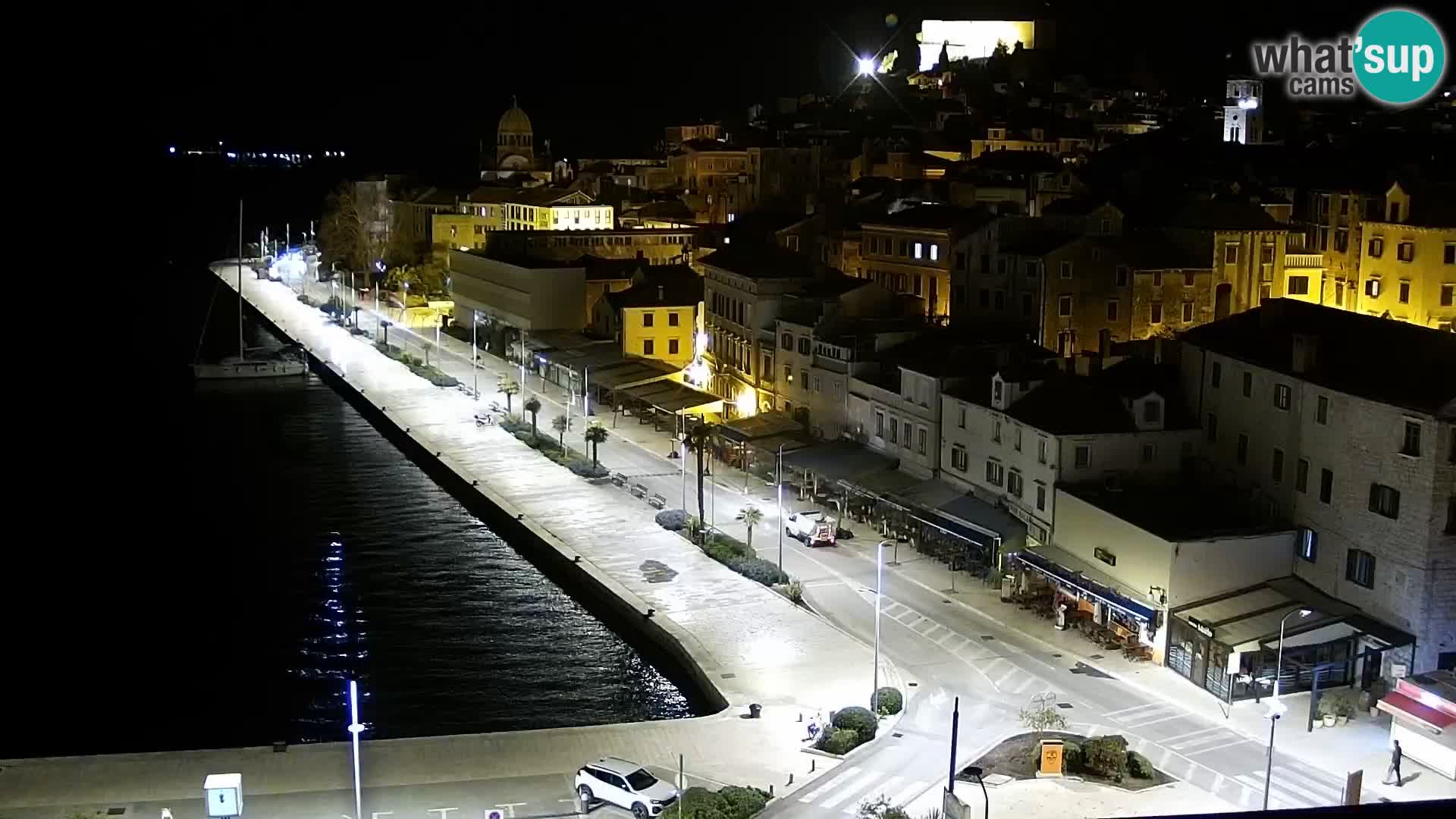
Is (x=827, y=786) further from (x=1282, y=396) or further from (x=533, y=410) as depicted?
(x=533, y=410)

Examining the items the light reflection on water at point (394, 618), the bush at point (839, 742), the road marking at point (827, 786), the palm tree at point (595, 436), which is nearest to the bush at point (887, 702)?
the bush at point (839, 742)

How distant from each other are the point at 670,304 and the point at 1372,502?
126 feet

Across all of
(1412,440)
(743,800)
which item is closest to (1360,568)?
(1412,440)

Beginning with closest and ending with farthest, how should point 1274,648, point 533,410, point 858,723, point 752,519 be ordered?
point 858,723
point 1274,648
point 752,519
point 533,410

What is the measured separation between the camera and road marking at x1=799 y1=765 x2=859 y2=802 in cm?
2409

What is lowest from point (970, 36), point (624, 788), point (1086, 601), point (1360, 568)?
point (624, 788)

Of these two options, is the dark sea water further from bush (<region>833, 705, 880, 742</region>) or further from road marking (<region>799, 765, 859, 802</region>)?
road marking (<region>799, 765, 859, 802</region>)

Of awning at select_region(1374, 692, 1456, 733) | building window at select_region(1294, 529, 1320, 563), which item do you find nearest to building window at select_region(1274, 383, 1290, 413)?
building window at select_region(1294, 529, 1320, 563)

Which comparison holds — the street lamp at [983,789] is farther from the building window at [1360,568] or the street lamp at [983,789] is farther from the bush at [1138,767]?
the building window at [1360,568]

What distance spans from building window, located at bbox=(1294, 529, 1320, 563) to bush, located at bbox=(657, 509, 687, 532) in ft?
49.6

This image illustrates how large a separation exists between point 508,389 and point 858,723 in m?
35.6

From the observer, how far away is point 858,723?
2648cm

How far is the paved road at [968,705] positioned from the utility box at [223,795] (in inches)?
299

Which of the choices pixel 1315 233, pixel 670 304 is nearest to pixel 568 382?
pixel 670 304
